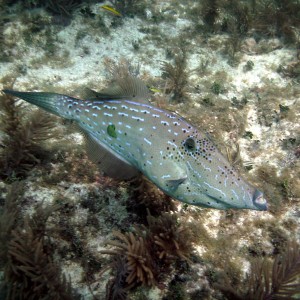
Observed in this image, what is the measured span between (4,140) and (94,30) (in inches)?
210

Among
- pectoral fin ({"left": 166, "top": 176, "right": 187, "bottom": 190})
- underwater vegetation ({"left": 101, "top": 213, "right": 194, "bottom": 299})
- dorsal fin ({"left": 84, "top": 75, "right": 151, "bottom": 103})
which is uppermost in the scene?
dorsal fin ({"left": 84, "top": 75, "right": 151, "bottom": 103})

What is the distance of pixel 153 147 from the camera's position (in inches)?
117

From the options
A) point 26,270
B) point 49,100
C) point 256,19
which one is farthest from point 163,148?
point 256,19

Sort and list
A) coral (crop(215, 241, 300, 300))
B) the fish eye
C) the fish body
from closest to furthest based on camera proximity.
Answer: the fish body
the fish eye
coral (crop(215, 241, 300, 300))

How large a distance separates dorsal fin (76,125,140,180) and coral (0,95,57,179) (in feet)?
5.11

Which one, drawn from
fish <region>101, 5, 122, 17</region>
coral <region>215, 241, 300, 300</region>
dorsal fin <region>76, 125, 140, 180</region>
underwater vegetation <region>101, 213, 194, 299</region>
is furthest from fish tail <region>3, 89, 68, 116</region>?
fish <region>101, 5, 122, 17</region>

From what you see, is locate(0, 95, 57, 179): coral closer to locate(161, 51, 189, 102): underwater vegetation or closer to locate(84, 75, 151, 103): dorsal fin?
locate(84, 75, 151, 103): dorsal fin

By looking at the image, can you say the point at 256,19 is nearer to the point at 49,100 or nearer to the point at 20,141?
the point at 49,100

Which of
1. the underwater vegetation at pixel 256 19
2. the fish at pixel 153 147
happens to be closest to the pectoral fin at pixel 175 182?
the fish at pixel 153 147

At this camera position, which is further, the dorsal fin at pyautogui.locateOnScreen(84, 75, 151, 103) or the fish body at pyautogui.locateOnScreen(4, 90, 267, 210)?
the dorsal fin at pyautogui.locateOnScreen(84, 75, 151, 103)

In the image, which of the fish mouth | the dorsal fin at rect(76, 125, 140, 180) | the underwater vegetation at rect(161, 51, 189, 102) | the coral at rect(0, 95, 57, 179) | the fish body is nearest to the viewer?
the fish mouth

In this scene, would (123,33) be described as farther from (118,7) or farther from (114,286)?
(114,286)

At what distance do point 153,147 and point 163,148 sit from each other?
12cm

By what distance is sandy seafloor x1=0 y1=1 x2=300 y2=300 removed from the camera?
3.90 metres
